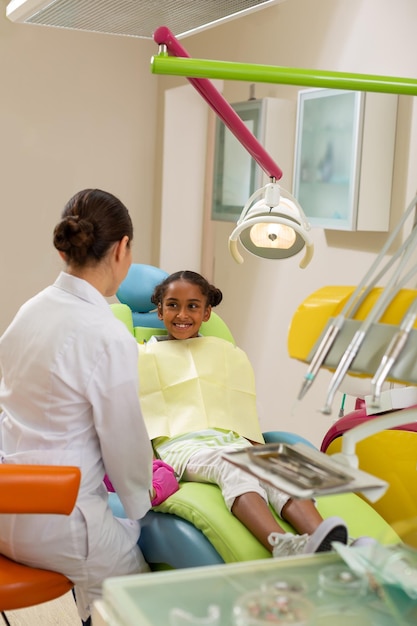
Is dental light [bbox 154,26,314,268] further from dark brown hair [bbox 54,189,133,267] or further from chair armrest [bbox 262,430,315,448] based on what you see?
chair armrest [bbox 262,430,315,448]

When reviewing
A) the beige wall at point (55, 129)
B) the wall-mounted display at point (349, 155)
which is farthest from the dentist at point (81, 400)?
the beige wall at point (55, 129)

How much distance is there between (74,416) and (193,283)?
108 centimetres

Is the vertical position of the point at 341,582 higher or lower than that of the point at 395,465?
higher

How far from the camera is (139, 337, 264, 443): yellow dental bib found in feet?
9.41

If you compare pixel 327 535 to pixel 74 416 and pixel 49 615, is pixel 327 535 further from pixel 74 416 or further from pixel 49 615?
pixel 49 615

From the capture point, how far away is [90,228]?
206cm

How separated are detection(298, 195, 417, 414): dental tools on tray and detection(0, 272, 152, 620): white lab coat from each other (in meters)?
0.88

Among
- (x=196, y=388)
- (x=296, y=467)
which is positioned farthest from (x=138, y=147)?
(x=296, y=467)

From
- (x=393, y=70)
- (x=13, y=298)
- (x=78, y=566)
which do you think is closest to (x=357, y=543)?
(x=78, y=566)

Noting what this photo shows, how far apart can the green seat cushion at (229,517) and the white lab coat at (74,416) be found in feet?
0.74

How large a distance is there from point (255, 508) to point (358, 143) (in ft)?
5.83

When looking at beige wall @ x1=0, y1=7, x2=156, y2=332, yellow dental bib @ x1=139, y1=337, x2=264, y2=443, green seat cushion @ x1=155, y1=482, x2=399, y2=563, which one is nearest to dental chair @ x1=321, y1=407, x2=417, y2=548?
green seat cushion @ x1=155, y1=482, x2=399, y2=563

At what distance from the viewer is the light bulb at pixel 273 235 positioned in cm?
229

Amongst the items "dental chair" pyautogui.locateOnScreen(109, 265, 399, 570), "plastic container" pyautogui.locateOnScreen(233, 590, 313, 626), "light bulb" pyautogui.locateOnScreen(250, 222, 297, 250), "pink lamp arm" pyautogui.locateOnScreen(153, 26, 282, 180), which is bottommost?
"dental chair" pyautogui.locateOnScreen(109, 265, 399, 570)
